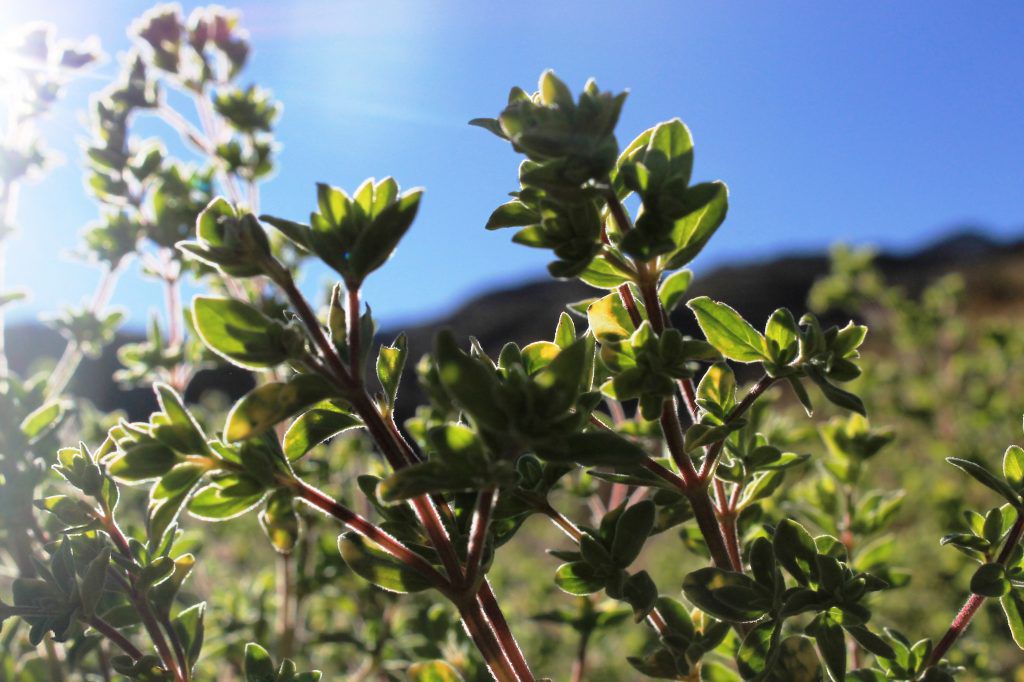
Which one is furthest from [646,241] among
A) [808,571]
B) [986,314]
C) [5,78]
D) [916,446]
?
[986,314]

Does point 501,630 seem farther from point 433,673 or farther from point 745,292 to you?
point 745,292

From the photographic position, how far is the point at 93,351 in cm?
217

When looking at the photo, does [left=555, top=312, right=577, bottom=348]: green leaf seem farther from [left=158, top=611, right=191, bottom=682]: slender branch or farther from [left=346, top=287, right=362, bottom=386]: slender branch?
[left=158, top=611, right=191, bottom=682]: slender branch

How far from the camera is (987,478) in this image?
949 mm

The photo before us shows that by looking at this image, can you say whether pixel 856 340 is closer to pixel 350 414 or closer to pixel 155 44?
pixel 350 414

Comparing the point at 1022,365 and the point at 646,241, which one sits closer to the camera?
the point at 646,241

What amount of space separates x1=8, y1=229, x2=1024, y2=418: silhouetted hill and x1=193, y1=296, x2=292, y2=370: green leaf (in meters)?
10.6

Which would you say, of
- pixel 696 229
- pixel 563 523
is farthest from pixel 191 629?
pixel 696 229

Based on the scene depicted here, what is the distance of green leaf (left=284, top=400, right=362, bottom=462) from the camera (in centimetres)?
93

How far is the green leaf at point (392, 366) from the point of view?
3.07ft

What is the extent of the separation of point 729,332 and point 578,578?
1.20 ft

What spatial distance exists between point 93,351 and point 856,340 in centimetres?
198

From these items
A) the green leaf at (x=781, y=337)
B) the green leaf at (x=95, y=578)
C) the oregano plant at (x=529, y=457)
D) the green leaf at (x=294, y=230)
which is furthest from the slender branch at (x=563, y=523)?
the green leaf at (x=95, y=578)

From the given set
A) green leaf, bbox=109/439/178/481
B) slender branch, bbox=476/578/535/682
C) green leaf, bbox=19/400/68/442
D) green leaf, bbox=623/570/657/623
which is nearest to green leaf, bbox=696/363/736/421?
green leaf, bbox=623/570/657/623
